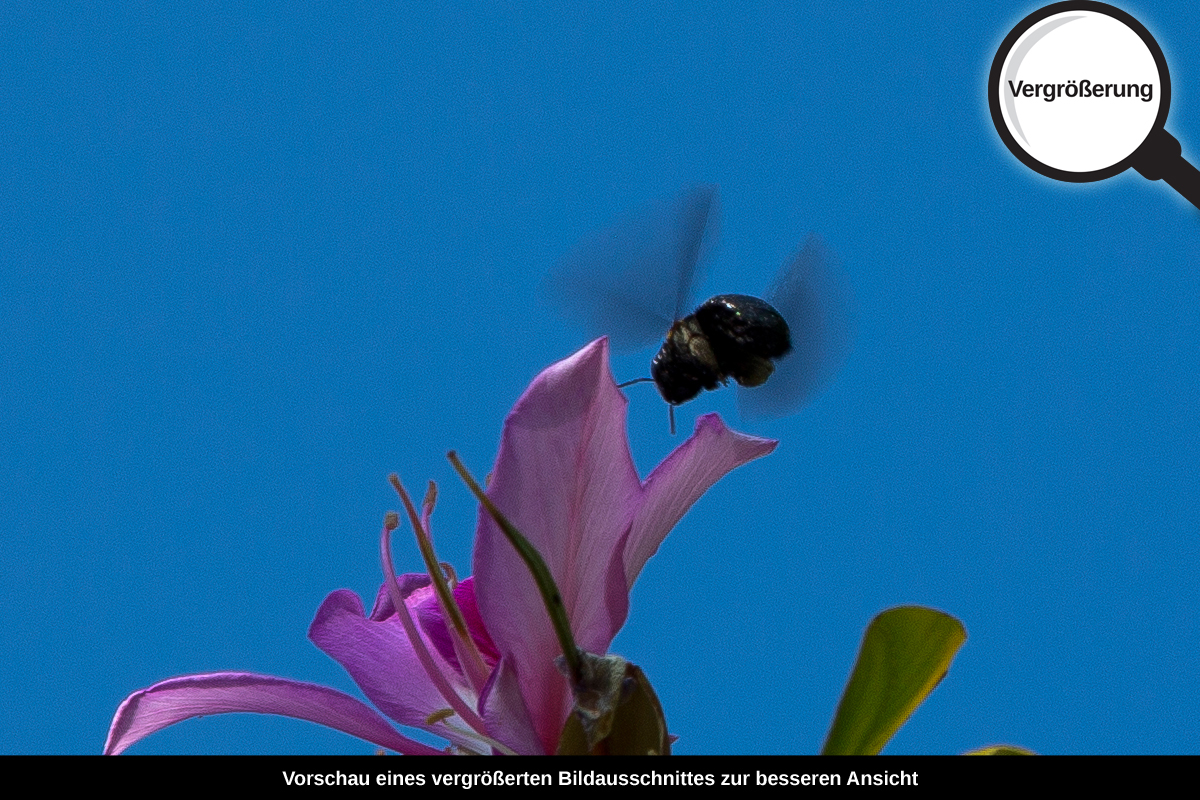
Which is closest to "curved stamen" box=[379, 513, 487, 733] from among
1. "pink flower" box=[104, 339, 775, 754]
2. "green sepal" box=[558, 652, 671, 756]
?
"pink flower" box=[104, 339, 775, 754]

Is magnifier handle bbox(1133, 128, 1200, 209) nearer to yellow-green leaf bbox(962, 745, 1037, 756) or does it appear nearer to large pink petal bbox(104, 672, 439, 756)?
yellow-green leaf bbox(962, 745, 1037, 756)

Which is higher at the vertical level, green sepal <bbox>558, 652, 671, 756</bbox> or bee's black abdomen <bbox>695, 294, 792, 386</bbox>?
bee's black abdomen <bbox>695, 294, 792, 386</bbox>

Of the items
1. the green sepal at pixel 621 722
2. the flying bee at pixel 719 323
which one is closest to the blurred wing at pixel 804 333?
the flying bee at pixel 719 323

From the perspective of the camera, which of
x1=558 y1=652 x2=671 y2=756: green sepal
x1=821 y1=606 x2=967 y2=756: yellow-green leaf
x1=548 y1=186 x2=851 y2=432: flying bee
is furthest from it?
x1=548 y1=186 x2=851 y2=432: flying bee

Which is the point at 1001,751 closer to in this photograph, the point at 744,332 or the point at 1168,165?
the point at 744,332

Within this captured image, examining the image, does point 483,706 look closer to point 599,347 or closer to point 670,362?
point 599,347
